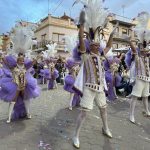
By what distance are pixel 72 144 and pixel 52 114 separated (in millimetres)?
2418

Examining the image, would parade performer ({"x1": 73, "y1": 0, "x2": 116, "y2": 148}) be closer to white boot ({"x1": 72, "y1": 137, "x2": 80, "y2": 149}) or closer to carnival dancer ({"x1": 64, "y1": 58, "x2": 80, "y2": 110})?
white boot ({"x1": 72, "y1": 137, "x2": 80, "y2": 149})

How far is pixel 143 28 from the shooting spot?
7.59 metres

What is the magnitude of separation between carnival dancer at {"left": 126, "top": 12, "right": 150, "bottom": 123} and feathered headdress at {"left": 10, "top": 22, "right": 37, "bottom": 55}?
2.30 meters

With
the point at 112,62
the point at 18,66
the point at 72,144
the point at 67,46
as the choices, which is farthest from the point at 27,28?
the point at 112,62

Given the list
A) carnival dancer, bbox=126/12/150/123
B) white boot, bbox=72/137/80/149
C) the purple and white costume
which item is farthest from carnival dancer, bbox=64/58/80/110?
white boot, bbox=72/137/80/149

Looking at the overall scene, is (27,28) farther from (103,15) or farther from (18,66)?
(103,15)

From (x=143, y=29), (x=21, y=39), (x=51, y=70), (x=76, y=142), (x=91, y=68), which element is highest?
(x=143, y=29)

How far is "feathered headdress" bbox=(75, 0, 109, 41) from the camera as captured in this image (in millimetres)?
5867

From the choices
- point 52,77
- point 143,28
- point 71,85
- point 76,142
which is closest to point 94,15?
point 143,28

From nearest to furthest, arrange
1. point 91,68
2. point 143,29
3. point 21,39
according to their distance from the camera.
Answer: point 91,68
point 21,39
point 143,29

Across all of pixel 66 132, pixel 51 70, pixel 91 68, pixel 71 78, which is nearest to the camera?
pixel 91 68

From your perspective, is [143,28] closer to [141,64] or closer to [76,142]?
[141,64]

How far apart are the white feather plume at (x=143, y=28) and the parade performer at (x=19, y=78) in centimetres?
242

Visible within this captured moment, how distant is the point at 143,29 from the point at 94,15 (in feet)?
6.86
